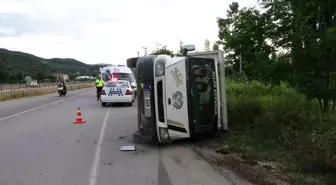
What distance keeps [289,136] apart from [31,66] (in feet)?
350

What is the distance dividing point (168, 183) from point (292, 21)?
5864 millimetres

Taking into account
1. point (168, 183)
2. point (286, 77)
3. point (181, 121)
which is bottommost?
point (168, 183)

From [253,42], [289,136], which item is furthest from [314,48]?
[253,42]

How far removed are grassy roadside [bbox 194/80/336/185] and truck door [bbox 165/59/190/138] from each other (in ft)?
2.16

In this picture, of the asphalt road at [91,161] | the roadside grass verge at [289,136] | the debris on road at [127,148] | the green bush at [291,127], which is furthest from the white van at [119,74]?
the debris on road at [127,148]

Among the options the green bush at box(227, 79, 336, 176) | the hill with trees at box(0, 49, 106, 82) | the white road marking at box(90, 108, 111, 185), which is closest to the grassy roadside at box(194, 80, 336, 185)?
the green bush at box(227, 79, 336, 176)

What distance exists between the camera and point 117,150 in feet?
31.1

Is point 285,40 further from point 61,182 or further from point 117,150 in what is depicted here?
point 61,182

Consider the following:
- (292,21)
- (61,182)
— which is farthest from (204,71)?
(61,182)

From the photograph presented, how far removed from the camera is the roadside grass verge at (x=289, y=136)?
270 inches

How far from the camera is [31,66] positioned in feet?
357

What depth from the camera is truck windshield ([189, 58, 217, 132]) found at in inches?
377

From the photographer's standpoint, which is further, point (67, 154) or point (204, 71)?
point (204, 71)

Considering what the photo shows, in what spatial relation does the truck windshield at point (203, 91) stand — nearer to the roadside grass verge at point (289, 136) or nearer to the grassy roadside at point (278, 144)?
the grassy roadside at point (278, 144)
